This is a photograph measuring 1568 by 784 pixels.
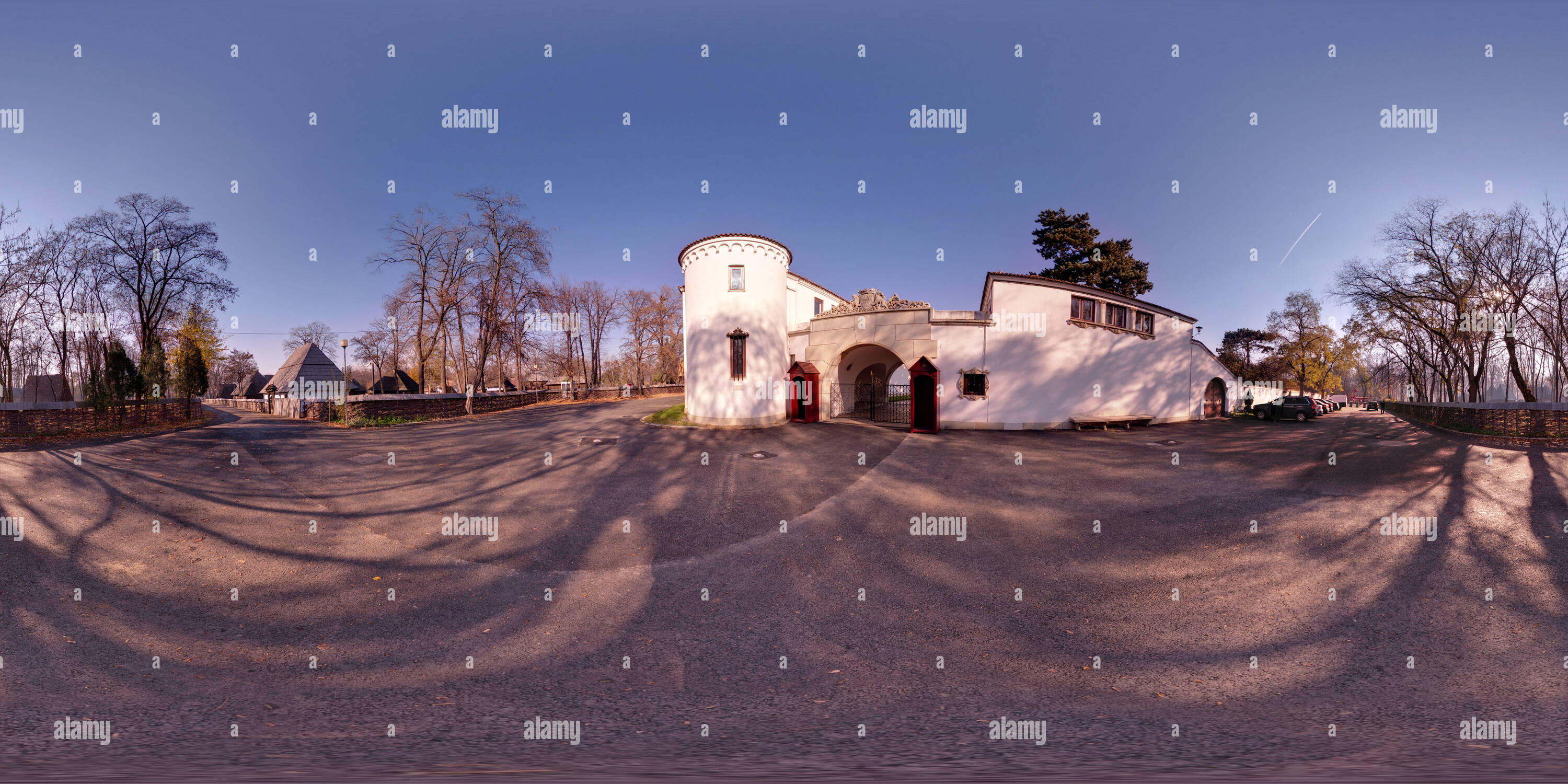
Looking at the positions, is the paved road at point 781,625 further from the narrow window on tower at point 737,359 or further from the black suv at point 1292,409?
the black suv at point 1292,409

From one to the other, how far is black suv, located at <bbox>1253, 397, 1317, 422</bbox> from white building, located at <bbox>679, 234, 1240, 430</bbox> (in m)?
14.5

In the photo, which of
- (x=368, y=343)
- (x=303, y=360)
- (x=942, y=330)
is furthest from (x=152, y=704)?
(x=368, y=343)

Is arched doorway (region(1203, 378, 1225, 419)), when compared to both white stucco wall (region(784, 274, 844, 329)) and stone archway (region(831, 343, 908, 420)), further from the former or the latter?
white stucco wall (region(784, 274, 844, 329))

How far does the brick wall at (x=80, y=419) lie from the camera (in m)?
14.8

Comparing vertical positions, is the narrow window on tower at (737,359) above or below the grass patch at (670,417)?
above

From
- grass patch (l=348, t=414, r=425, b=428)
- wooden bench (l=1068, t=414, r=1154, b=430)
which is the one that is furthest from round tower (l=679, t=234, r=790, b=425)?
grass patch (l=348, t=414, r=425, b=428)

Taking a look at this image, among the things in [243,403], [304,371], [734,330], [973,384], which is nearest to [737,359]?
[734,330]

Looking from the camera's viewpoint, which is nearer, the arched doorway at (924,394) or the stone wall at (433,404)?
the arched doorway at (924,394)

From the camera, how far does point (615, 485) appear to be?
1036 cm

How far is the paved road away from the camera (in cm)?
334

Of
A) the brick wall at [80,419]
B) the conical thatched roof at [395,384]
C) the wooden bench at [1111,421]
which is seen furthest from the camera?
the conical thatched roof at [395,384]

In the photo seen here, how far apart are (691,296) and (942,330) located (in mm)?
10378

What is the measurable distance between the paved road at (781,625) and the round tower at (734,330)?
30.4 ft

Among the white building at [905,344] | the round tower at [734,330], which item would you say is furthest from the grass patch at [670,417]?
the round tower at [734,330]
